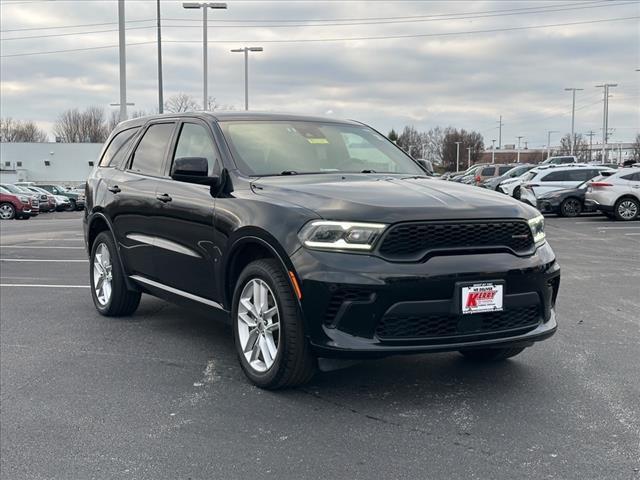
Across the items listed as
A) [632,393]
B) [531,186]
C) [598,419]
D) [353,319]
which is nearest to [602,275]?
[632,393]

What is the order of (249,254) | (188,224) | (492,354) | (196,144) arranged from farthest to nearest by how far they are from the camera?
(196,144) < (188,224) < (492,354) < (249,254)

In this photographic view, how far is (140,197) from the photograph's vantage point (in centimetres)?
595

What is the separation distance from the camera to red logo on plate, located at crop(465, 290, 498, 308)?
3.93 meters

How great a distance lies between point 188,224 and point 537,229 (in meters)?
2.50

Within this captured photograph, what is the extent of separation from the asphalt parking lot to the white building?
7580cm

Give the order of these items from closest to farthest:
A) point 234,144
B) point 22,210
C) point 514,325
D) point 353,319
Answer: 1. point 353,319
2. point 514,325
3. point 234,144
4. point 22,210

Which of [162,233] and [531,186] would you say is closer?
[162,233]

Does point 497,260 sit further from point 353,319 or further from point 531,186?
point 531,186

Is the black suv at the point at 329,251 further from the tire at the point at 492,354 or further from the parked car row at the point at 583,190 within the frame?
the parked car row at the point at 583,190

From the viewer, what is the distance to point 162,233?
556 centimetres

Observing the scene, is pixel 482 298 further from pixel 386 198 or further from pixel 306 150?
pixel 306 150

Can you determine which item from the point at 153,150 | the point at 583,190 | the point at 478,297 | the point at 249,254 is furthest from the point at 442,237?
the point at 583,190

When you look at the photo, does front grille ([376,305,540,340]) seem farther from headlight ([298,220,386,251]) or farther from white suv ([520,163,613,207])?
white suv ([520,163,613,207])

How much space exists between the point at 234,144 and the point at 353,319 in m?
1.91
